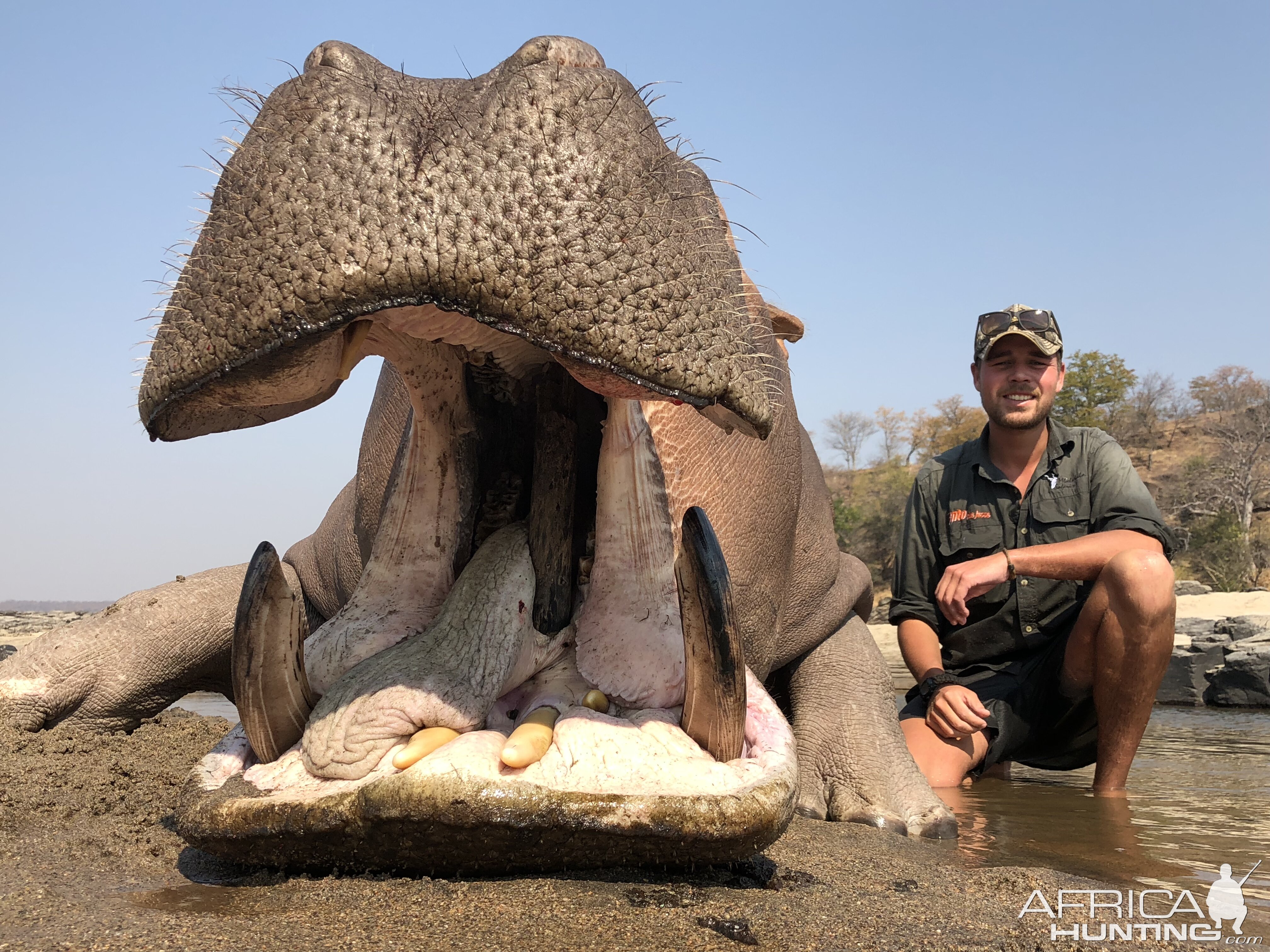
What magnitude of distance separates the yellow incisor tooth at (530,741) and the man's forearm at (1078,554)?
273 centimetres

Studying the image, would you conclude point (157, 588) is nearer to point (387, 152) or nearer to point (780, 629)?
point (780, 629)

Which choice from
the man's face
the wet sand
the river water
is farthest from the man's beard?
the wet sand

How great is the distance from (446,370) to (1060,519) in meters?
3.26

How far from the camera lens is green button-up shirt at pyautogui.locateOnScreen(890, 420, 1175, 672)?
4789mm

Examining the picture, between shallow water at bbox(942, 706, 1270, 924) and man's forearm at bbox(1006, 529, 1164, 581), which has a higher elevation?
man's forearm at bbox(1006, 529, 1164, 581)

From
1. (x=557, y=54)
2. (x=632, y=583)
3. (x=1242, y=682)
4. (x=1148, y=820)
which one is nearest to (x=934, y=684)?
(x=1148, y=820)

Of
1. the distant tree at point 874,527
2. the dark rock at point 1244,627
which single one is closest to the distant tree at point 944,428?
the distant tree at point 874,527

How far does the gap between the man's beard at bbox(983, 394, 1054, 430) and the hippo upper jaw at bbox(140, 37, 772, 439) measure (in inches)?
129

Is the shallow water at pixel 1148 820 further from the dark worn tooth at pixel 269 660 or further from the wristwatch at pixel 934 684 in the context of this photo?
the dark worn tooth at pixel 269 660

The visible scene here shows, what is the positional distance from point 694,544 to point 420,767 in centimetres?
68

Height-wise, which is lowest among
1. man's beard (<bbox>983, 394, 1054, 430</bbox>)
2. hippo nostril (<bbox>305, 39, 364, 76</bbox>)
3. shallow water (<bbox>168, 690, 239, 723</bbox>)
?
shallow water (<bbox>168, 690, 239, 723</bbox>)

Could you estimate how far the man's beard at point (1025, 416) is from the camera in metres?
4.91

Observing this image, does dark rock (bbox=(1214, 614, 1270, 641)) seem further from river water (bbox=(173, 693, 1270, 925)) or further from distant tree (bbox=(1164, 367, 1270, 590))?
distant tree (bbox=(1164, 367, 1270, 590))

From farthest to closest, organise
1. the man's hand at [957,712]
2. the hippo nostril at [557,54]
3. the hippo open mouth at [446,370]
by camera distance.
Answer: the man's hand at [957,712], the hippo nostril at [557,54], the hippo open mouth at [446,370]
